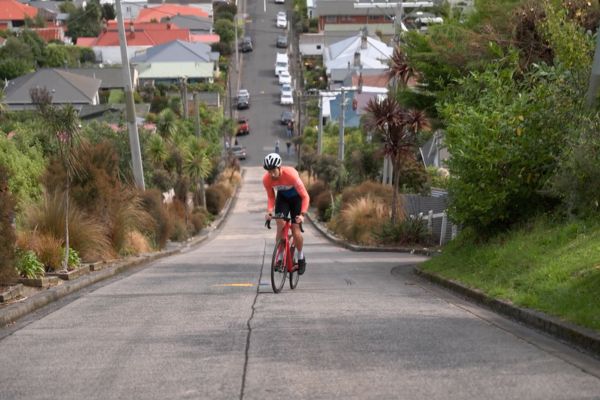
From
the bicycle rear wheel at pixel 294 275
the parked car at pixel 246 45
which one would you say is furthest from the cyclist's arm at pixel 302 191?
the parked car at pixel 246 45

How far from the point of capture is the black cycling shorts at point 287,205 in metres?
13.9

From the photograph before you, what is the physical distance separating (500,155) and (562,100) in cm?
156

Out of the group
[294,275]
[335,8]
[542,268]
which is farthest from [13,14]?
[542,268]

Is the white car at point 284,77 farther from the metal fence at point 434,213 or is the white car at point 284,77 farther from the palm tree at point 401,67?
the palm tree at point 401,67

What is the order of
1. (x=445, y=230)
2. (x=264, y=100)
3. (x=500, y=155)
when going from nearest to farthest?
(x=500, y=155) < (x=445, y=230) < (x=264, y=100)

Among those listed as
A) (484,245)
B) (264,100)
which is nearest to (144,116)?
(264,100)

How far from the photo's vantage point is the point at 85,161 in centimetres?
2128

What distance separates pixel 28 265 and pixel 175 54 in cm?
9270

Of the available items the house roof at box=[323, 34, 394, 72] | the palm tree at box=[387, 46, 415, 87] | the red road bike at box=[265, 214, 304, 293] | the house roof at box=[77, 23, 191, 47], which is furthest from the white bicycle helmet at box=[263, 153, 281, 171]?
the house roof at box=[77, 23, 191, 47]

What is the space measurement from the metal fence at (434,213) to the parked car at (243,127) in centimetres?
5908

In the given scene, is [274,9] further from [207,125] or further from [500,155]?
[500,155]

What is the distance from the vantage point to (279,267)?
13844 mm

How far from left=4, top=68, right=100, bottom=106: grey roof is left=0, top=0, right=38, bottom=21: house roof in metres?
45.4

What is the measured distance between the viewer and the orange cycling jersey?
13516 millimetres
